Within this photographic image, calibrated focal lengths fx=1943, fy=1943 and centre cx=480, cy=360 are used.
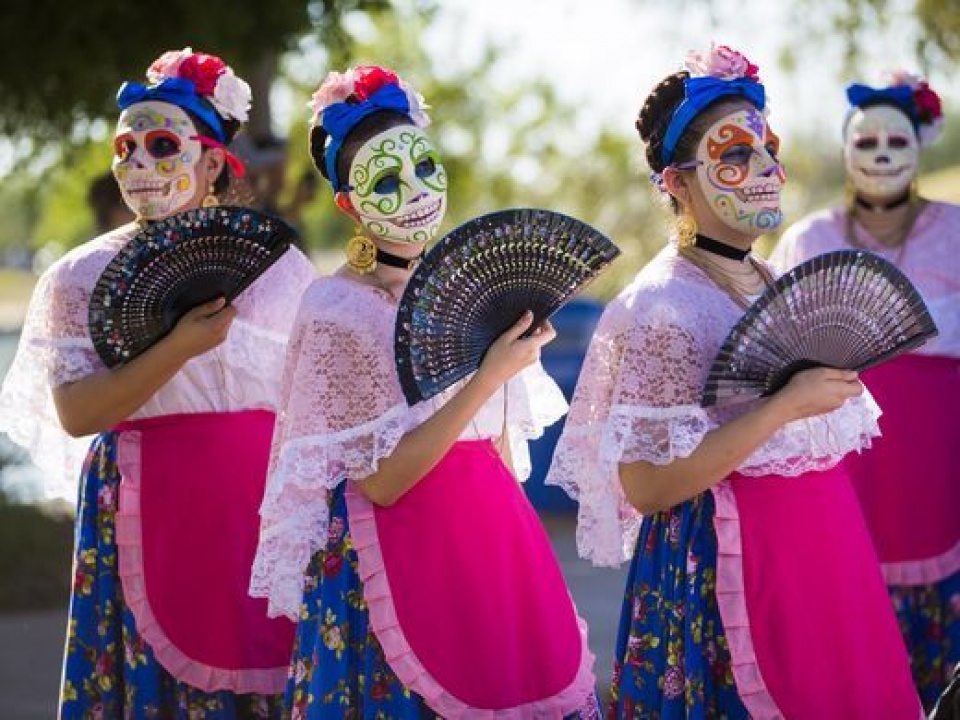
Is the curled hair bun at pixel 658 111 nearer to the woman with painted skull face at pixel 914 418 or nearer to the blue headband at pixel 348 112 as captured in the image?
the blue headband at pixel 348 112

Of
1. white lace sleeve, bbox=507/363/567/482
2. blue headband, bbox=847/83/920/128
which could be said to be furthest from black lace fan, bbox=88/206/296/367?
blue headband, bbox=847/83/920/128

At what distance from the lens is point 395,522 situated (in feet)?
14.2

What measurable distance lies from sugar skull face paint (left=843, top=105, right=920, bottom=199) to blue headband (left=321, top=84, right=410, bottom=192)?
2.29m

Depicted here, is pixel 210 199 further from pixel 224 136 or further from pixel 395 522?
pixel 395 522

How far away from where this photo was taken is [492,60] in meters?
22.5

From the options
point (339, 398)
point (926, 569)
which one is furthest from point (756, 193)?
point (926, 569)

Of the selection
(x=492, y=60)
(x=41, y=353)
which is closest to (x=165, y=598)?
(x=41, y=353)

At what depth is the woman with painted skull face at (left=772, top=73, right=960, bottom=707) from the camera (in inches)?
246

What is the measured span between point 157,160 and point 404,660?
1.65 m

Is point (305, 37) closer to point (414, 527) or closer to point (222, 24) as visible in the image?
point (222, 24)

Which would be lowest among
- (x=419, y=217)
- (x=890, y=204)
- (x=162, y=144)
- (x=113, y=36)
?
(x=419, y=217)

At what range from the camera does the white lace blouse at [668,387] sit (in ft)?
13.7

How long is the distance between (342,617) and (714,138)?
136 cm

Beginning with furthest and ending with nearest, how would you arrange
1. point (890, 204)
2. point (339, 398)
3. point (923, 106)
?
point (923, 106) → point (890, 204) → point (339, 398)
